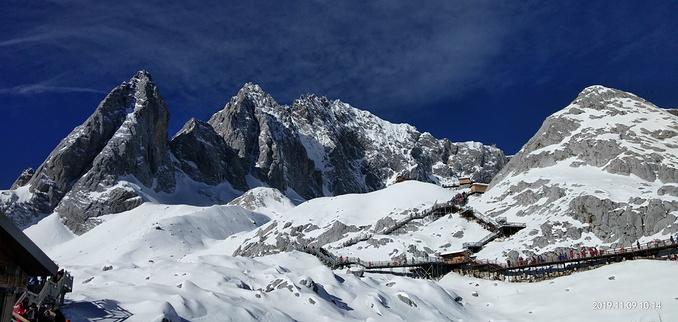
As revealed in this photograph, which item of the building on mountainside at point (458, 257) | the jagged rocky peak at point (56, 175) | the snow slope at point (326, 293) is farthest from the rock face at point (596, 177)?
the jagged rocky peak at point (56, 175)

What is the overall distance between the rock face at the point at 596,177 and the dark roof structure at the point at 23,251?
219 feet

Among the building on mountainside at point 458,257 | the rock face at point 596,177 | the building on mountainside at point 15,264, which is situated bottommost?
the building on mountainside at point 15,264

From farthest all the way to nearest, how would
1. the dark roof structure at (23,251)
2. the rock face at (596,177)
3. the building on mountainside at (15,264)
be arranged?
the rock face at (596,177) < the building on mountainside at (15,264) < the dark roof structure at (23,251)

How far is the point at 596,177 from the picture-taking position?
8681 centimetres

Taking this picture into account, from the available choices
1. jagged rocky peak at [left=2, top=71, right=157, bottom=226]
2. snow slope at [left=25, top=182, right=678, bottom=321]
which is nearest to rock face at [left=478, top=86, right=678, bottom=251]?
snow slope at [left=25, top=182, right=678, bottom=321]

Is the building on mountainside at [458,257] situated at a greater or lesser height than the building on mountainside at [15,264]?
greater

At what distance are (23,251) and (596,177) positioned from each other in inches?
3532

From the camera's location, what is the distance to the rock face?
2692 inches

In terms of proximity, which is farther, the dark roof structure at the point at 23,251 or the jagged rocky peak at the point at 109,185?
the jagged rocky peak at the point at 109,185

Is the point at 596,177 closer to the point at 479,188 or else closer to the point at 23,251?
the point at 479,188

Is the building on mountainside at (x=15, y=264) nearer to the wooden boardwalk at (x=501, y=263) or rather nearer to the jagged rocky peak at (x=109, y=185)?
the wooden boardwalk at (x=501, y=263)

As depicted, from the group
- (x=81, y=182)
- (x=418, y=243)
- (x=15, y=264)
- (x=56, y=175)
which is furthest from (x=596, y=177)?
(x=56, y=175)

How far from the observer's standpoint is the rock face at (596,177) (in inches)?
2692

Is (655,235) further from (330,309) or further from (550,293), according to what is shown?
(330,309)
